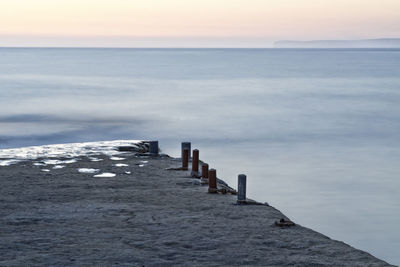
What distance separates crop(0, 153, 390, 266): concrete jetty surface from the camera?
905cm

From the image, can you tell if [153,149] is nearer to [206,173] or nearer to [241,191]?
[206,173]

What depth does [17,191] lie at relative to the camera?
1388 centimetres

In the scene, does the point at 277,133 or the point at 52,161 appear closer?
the point at 52,161

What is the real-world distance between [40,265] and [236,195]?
20.7 ft

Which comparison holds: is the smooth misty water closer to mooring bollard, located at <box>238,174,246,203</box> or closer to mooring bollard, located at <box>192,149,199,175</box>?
mooring bollard, located at <box>192,149,199,175</box>

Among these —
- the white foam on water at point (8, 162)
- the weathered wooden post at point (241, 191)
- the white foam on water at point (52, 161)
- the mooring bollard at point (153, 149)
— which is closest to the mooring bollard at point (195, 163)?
the weathered wooden post at point (241, 191)

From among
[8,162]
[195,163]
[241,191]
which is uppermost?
[195,163]

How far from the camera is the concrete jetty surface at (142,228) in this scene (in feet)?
29.7

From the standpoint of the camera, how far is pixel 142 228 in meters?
10.8

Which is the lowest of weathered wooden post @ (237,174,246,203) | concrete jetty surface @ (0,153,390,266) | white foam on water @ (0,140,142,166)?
concrete jetty surface @ (0,153,390,266)

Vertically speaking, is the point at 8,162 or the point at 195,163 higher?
the point at 195,163

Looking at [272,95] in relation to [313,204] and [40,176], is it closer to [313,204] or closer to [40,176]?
[313,204]

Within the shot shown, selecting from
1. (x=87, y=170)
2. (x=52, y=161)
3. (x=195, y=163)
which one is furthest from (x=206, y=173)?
(x=52, y=161)

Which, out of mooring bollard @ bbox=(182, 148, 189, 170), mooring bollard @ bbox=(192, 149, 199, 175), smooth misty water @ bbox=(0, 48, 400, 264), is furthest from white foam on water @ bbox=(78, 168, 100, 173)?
smooth misty water @ bbox=(0, 48, 400, 264)
